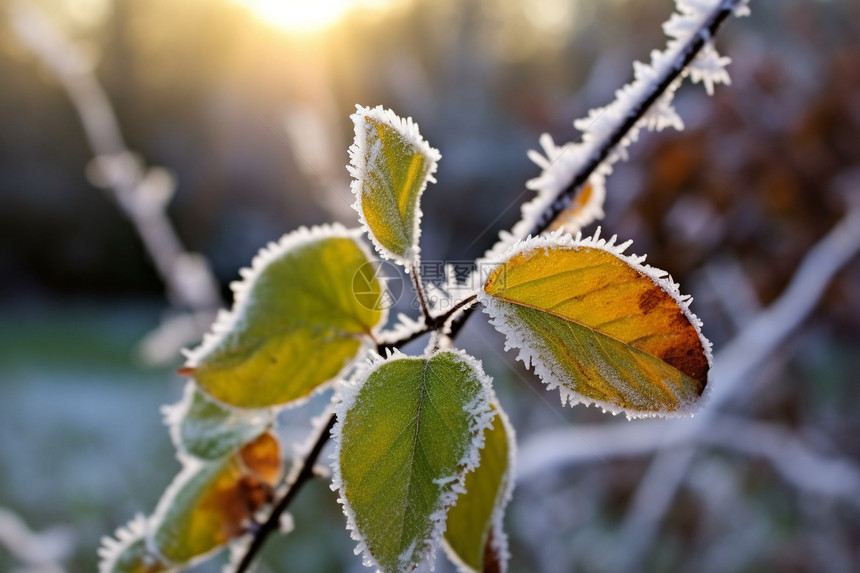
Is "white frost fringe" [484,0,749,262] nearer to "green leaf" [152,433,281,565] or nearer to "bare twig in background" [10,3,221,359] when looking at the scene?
"green leaf" [152,433,281,565]

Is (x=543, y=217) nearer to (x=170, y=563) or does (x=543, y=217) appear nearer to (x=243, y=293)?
(x=243, y=293)

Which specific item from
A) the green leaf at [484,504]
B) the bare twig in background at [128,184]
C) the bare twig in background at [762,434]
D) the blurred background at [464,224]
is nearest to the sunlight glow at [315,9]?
the blurred background at [464,224]

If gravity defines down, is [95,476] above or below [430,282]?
above

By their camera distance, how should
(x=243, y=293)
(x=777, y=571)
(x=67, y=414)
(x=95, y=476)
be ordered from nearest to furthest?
(x=243, y=293), (x=777, y=571), (x=95, y=476), (x=67, y=414)

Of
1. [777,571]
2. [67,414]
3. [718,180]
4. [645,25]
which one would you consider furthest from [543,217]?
[67,414]

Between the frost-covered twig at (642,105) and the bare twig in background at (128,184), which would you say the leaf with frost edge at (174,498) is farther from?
the bare twig in background at (128,184)

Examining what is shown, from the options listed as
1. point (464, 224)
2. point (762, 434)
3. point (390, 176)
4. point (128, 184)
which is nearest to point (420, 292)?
point (390, 176)

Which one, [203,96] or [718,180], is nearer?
[718,180]
